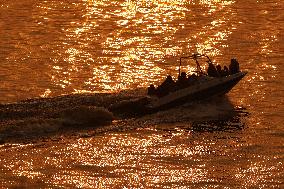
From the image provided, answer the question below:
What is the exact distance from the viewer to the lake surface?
3108 cm

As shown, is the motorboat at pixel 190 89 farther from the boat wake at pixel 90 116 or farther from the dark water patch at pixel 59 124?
the dark water patch at pixel 59 124

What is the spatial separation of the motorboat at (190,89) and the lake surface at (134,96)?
1.32 ft

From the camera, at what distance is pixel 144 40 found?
5388 centimetres

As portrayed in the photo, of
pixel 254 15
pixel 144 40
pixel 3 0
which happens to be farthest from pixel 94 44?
pixel 3 0

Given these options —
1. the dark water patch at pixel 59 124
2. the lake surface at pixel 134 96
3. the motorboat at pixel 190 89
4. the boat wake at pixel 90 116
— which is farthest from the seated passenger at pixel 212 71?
the dark water patch at pixel 59 124

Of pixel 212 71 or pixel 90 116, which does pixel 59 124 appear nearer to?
pixel 90 116

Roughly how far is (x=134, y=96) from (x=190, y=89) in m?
2.78

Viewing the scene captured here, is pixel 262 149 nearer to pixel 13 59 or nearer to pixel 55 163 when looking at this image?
pixel 55 163

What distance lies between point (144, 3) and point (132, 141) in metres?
34.7

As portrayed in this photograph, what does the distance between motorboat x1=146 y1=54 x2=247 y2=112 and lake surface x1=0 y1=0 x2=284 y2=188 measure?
403 mm

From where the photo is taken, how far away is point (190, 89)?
3803 centimetres

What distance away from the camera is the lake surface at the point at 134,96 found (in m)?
31.1

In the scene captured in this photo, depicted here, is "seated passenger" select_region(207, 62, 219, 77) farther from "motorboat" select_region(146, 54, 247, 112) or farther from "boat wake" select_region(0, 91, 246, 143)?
"boat wake" select_region(0, 91, 246, 143)

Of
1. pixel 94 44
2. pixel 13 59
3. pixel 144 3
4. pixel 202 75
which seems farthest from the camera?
pixel 144 3
